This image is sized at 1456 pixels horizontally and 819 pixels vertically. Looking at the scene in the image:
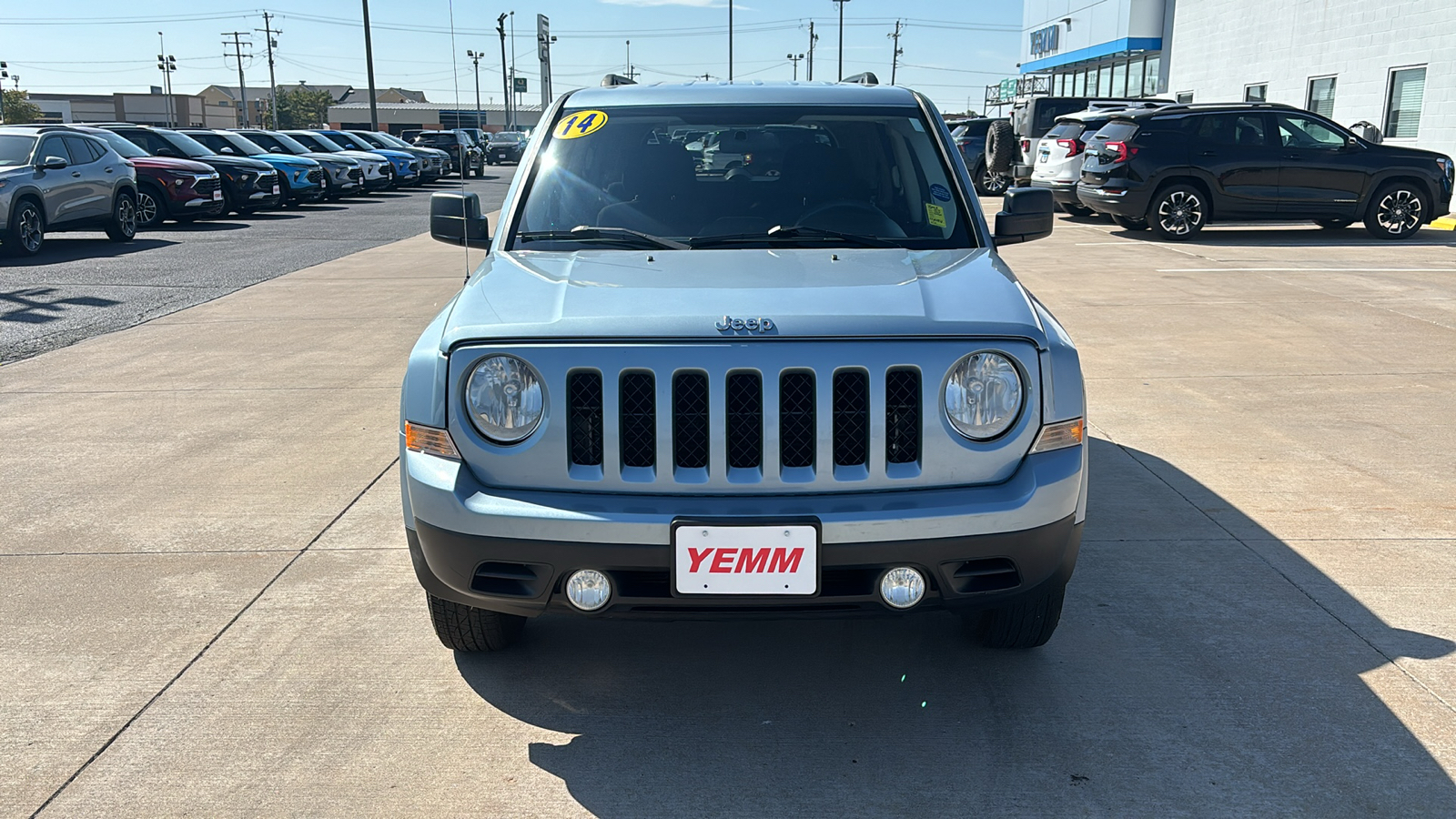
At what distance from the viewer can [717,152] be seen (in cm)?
423

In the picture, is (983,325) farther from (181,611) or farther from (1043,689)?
(181,611)

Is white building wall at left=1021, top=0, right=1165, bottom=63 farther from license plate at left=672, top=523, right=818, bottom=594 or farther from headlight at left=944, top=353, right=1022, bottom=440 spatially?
license plate at left=672, top=523, right=818, bottom=594

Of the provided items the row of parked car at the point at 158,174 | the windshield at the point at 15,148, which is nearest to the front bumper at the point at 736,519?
the row of parked car at the point at 158,174

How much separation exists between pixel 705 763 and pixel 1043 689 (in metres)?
1.01

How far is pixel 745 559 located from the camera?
9.13ft

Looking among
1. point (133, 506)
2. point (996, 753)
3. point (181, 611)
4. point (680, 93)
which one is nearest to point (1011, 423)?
point (996, 753)

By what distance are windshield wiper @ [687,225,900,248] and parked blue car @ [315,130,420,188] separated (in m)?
27.2

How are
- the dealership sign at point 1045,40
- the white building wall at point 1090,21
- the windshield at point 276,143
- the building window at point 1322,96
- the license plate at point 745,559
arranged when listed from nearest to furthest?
the license plate at point 745,559, the building window at point 1322,96, the windshield at point 276,143, the white building wall at point 1090,21, the dealership sign at point 1045,40

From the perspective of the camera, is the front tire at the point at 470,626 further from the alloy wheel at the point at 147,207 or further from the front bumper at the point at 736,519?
the alloy wheel at the point at 147,207

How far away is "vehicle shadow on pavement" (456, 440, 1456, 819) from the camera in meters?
2.80

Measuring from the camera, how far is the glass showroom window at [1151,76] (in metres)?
36.0

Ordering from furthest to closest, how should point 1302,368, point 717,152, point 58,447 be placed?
point 1302,368 → point 58,447 → point 717,152

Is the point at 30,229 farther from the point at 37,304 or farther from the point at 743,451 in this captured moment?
the point at 743,451

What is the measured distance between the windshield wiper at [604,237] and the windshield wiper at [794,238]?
3.2 inches
